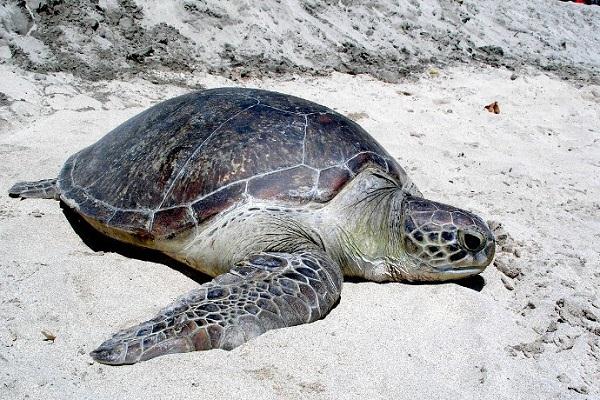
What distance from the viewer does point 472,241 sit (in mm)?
2424

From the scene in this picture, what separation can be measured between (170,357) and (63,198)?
1363mm

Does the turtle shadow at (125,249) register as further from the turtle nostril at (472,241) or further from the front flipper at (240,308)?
the turtle nostril at (472,241)

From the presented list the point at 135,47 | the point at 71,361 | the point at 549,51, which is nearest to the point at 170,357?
the point at 71,361

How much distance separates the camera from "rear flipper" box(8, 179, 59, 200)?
9.96 feet

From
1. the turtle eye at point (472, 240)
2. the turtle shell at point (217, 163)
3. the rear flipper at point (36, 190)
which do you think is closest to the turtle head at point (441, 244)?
the turtle eye at point (472, 240)

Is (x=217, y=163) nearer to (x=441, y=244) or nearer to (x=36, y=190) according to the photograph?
(x=441, y=244)

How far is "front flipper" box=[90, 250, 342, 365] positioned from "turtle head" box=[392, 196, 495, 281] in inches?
14.8

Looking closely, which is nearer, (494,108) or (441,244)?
(441,244)

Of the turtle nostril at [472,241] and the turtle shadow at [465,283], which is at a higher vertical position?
the turtle nostril at [472,241]

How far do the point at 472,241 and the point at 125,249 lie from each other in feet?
5.23

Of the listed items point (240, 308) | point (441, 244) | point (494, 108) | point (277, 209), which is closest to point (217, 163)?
point (277, 209)

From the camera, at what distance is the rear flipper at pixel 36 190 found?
9.96 feet

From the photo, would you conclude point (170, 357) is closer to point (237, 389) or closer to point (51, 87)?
point (237, 389)

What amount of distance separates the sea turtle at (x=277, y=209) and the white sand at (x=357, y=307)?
0.51 ft
